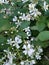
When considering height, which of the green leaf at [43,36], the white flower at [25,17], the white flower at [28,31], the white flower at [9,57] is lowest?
the white flower at [9,57]

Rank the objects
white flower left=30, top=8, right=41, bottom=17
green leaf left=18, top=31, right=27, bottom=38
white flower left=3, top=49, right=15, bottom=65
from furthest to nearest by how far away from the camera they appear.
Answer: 1. white flower left=30, top=8, right=41, bottom=17
2. green leaf left=18, top=31, right=27, bottom=38
3. white flower left=3, top=49, right=15, bottom=65

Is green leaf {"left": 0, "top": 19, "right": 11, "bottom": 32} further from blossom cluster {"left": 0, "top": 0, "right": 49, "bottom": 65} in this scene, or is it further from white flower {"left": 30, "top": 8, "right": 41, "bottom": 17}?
white flower {"left": 30, "top": 8, "right": 41, "bottom": 17}

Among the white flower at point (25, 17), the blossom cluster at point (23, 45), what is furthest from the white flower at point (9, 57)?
the white flower at point (25, 17)

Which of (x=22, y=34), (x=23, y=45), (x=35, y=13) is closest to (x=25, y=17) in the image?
(x=35, y=13)

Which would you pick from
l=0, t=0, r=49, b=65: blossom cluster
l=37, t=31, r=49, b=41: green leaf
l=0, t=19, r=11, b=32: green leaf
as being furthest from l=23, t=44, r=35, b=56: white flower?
l=0, t=19, r=11, b=32: green leaf

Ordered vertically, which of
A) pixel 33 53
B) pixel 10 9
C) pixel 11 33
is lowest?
pixel 33 53

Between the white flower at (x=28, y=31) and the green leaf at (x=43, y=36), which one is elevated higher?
the white flower at (x=28, y=31)

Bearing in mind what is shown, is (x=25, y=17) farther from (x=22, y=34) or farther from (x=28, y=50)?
(x=28, y=50)

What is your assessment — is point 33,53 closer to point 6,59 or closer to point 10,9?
point 6,59

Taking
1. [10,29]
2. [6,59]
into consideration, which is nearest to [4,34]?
[10,29]

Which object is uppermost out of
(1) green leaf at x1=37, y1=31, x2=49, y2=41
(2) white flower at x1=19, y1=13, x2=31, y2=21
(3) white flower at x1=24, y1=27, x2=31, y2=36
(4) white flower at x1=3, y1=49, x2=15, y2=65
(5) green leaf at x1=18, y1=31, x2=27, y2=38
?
(2) white flower at x1=19, y1=13, x2=31, y2=21

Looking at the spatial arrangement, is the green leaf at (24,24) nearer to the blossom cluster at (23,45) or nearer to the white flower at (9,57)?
the blossom cluster at (23,45)
